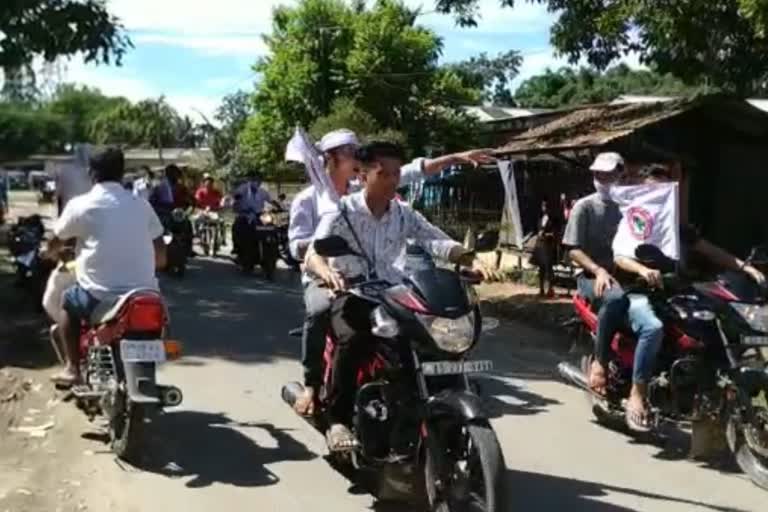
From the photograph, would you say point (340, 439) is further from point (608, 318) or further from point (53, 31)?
point (53, 31)

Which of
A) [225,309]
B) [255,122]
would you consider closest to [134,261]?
[225,309]

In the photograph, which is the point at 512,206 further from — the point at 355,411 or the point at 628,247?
the point at 355,411

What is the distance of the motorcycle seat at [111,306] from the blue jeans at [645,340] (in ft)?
9.39

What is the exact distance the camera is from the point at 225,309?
12.3 m

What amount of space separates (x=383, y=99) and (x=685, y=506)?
28014 mm

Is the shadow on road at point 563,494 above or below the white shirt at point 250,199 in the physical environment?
below

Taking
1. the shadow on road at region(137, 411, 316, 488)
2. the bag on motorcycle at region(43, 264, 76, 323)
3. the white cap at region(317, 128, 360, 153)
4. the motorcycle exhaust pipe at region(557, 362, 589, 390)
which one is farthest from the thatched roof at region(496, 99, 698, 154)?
the bag on motorcycle at region(43, 264, 76, 323)

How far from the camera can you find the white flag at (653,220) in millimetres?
6211

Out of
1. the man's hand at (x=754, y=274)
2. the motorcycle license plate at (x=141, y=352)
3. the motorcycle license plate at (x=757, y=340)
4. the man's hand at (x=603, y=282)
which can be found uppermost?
the man's hand at (x=754, y=274)

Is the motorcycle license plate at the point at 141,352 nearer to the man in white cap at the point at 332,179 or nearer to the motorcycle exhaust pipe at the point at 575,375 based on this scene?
the man in white cap at the point at 332,179

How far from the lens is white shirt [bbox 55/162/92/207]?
30.1 ft

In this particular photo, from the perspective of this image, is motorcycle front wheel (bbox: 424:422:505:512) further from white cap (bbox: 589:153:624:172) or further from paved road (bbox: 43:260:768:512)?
white cap (bbox: 589:153:624:172)

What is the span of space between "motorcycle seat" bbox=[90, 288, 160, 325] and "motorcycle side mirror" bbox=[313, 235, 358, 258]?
1.56 meters

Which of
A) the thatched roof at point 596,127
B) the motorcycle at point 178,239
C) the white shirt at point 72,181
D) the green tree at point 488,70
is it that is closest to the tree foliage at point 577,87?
the green tree at point 488,70
